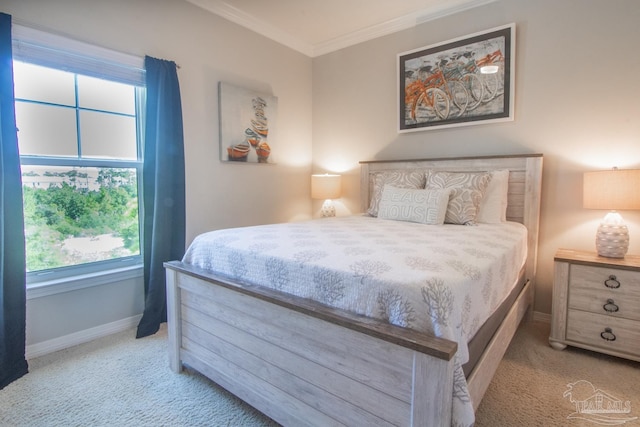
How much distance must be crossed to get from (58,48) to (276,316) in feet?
7.06

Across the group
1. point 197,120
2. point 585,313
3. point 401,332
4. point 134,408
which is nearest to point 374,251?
point 401,332

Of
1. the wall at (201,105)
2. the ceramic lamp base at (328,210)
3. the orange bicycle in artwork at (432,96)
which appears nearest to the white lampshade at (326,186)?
the ceramic lamp base at (328,210)

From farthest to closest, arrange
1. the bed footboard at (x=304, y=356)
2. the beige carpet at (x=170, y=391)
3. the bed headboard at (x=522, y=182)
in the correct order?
1. the bed headboard at (x=522, y=182)
2. the beige carpet at (x=170, y=391)
3. the bed footboard at (x=304, y=356)

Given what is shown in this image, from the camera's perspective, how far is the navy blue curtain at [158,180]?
8.00ft

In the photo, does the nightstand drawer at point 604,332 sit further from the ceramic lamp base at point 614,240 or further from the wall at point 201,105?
the wall at point 201,105

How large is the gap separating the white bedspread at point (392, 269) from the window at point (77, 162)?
1.01 meters

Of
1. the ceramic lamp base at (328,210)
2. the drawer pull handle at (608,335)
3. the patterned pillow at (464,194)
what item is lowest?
the drawer pull handle at (608,335)

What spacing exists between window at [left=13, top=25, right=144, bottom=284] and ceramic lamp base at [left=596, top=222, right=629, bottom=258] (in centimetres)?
327

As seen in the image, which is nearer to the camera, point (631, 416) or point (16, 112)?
point (631, 416)

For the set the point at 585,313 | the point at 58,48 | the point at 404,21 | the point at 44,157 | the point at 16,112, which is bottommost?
the point at 585,313

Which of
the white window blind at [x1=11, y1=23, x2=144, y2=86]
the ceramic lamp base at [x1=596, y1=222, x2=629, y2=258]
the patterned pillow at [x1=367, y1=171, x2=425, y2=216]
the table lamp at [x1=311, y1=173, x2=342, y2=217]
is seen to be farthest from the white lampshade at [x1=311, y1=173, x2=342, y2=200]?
the ceramic lamp base at [x1=596, y1=222, x2=629, y2=258]

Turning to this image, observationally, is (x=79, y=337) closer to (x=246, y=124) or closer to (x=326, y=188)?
(x=246, y=124)

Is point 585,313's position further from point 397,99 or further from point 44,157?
point 44,157

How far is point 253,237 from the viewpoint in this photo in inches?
70.6
